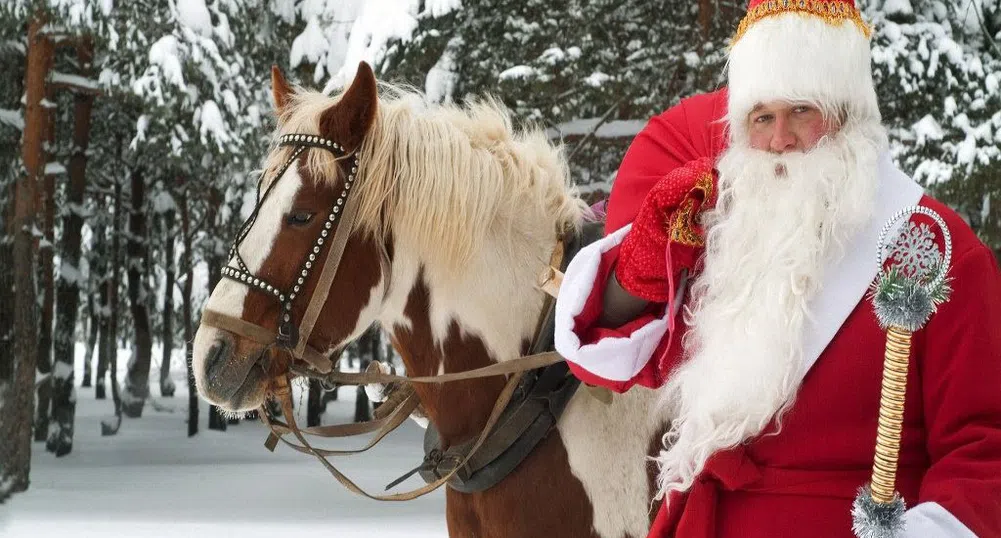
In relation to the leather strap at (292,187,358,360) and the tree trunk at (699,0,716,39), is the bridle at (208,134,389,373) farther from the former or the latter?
the tree trunk at (699,0,716,39)

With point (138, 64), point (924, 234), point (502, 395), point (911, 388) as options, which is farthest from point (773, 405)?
point (138, 64)

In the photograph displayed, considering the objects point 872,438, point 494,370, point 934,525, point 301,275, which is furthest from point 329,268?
point 934,525

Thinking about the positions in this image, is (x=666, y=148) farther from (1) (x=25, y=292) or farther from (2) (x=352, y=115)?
(1) (x=25, y=292)

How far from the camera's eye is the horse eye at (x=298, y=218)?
9.12 feet

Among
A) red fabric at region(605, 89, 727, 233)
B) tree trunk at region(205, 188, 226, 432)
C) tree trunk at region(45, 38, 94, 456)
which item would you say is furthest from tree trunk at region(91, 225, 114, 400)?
red fabric at region(605, 89, 727, 233)

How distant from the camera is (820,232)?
1.86 meters

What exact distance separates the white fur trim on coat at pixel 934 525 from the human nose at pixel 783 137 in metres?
0.71

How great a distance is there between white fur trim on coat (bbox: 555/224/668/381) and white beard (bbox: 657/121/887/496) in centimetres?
8

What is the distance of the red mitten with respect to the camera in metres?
1.98

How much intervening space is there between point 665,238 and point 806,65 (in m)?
0.42

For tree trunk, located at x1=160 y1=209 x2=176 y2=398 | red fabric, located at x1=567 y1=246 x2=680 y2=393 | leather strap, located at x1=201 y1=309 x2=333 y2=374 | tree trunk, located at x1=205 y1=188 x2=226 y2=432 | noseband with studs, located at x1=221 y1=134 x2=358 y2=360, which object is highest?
red fabric, located at x1=567 y1=246 x2=680 y2=393

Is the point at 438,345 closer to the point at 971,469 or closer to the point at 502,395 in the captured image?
the point at 502,395

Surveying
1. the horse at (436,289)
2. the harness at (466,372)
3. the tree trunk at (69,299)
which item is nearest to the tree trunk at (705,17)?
the horse at (436,289)

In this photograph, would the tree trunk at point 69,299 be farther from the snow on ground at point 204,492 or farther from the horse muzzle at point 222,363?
the horse muzzle at point 222,363
